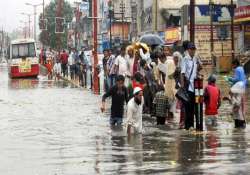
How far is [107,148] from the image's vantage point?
12203 millimetres

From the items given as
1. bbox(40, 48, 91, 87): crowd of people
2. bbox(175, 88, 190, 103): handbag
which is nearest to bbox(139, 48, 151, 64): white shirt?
bbox(175, 88, 190, 103): handbag

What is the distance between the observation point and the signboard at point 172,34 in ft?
196

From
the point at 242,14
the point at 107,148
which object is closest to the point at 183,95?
A: the point at 107,148

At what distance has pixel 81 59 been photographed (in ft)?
121

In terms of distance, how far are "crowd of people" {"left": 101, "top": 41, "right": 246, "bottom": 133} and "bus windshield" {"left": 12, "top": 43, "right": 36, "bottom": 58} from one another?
30.2m

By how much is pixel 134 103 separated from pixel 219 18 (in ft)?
148

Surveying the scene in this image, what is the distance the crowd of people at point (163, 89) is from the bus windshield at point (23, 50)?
3022cm

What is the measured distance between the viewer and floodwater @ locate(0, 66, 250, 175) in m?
9.92

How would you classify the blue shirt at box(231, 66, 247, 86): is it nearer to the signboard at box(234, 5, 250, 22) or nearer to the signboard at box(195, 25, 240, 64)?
the signboard at box(234, 5, 250, 22)

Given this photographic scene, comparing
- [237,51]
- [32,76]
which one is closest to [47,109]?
[32,76]

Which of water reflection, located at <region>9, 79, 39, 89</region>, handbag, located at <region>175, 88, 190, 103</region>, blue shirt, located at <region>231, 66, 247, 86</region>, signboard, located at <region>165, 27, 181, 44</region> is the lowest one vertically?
water reflection, located at <region>9, 79, 39, 89</region>

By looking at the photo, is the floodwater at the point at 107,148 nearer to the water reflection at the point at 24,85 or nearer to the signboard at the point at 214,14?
the water reflection at the point at 24,85

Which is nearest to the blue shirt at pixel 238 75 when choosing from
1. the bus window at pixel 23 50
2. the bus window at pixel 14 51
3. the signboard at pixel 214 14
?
the bus window at pixel 23 50

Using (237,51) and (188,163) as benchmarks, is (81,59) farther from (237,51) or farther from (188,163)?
(188,163)
